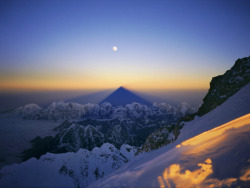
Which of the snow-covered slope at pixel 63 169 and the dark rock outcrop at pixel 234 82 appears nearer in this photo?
the dark rock outcrop at pixel 234 82

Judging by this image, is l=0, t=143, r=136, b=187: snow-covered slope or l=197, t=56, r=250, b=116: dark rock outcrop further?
l=0, t=143, r=136, b=187: snow-covered slope

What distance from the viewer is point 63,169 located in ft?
321

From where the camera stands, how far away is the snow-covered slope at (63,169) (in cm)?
8107

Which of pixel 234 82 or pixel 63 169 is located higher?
pixel 234 82

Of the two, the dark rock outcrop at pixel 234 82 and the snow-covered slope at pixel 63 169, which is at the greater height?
the dark rock outcrop at pixel 234 82

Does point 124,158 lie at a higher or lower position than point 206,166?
lower

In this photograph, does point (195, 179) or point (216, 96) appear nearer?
point (195, 179)

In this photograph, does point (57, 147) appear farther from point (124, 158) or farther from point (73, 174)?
point (124, 158)

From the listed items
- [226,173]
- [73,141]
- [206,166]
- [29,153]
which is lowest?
[29,153]

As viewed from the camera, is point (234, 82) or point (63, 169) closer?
point (234, 82)

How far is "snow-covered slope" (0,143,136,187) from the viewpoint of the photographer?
81.1 m

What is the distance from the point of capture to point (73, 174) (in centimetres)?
9806

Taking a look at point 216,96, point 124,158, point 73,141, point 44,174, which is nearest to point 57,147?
point 73,141

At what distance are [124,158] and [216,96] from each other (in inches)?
5275
